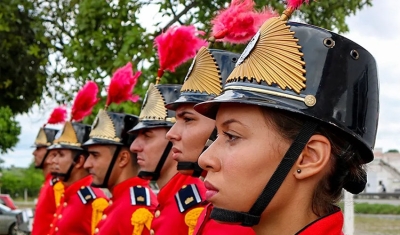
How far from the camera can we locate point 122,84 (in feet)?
19.6

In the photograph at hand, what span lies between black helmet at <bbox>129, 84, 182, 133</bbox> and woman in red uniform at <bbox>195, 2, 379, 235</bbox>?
94.3 inches

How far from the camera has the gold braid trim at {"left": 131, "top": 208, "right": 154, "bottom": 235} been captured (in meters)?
4.34

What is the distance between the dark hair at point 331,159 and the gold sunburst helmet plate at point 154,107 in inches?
97.7

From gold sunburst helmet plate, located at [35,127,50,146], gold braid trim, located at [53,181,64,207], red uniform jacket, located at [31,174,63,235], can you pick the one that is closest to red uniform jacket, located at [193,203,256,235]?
red uniform jacket, located at [31,174,63,235]

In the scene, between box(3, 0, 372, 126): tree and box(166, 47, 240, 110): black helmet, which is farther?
box(3, 0, 372, 126): tree

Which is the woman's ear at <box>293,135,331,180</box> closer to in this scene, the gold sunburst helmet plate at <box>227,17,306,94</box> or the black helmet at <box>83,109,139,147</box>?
the gold sunburst helmet plate at <box>227,17,306,94</box>

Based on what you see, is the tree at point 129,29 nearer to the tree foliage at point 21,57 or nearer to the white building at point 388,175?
the tree foliage at point 21,57

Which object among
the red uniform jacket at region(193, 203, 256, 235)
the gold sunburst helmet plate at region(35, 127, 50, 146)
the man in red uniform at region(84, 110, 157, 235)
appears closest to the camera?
the red uniform jacket at region(193, 203, 256, 235)

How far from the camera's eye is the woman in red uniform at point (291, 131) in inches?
82.8

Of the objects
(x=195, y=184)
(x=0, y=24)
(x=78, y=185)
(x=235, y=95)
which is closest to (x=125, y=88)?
(x=78, y=185)

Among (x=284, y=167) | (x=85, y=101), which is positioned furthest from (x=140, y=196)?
(x=85, y=101)

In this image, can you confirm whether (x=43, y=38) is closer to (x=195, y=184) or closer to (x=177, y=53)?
(x=177, y=53)

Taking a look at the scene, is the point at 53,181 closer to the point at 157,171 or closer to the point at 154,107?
the point at 154,107

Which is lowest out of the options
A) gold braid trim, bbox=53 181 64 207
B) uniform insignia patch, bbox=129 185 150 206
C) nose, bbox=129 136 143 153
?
gold braid trim, bbox=53 181 64 207
